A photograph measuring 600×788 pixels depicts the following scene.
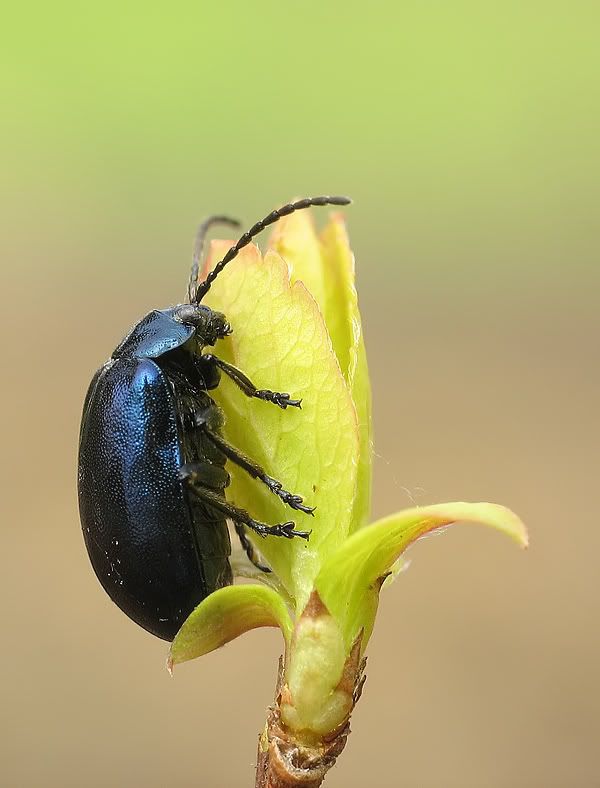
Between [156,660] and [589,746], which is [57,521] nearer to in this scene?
[156,660]

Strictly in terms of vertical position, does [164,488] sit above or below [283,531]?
below

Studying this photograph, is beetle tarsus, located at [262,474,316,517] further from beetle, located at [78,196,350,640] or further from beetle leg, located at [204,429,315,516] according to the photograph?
beetle, located at [78,196,350,640]

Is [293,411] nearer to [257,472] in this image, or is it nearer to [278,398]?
[278,398]

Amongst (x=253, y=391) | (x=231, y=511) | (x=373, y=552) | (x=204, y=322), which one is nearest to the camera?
(x=373, y=552)

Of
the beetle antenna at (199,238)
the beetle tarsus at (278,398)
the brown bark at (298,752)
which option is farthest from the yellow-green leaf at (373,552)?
the beetle antenna at (199,238)

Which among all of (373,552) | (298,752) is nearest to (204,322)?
(373,552)

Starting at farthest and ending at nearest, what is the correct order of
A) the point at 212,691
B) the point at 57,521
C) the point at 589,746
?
the point at 57,521 < the point at 212,691 < the point at 589,746

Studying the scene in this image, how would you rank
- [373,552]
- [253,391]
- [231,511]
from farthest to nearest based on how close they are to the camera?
[231,511] < [253,391] < [373,552]

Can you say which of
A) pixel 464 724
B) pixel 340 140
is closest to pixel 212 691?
pixel 464 724
